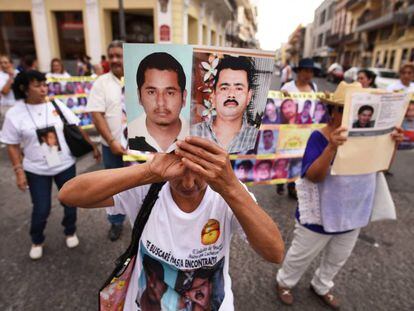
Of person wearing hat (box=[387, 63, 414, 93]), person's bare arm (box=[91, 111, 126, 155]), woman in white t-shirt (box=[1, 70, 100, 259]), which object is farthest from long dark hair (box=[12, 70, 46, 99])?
person wearing hat (box=[387, 63, 414, 93])

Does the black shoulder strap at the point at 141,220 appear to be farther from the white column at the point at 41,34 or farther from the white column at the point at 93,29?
the white column at the point at 41,34

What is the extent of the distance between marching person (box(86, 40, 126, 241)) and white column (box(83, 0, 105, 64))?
495 inches

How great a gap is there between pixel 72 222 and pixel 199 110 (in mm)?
2712

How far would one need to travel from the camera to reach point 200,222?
125 cm

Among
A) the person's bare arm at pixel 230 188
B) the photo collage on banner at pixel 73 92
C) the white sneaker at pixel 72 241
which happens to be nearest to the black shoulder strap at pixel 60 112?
the white sneaker at pixel 72 241

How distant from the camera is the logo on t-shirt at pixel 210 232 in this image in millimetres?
1268

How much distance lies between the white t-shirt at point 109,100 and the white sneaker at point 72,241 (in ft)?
3.45

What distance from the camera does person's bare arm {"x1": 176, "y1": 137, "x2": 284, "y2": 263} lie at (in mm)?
973

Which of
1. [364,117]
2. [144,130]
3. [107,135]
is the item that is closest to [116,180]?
[144,130]

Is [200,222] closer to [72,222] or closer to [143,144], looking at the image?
[143,144]

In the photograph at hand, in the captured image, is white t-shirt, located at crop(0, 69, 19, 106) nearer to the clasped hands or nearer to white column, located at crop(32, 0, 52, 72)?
the clasped hands

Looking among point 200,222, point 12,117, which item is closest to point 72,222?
point 12,117

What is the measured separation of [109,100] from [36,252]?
5.54 feet

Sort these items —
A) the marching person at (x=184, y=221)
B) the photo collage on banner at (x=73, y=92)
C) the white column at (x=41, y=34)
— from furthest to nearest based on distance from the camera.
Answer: the white column at (x=41, y=34)
the photo collage on banner at (x=73, y=92)
the marching person at (x=184, y=221)
